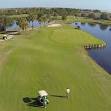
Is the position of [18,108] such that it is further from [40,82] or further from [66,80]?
[66,80]

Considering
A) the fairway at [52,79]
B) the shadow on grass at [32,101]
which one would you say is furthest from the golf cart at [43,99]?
the fairway at [52,79]

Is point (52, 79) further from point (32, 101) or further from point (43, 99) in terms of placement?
point (43, 99)

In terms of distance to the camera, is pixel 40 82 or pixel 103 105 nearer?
pixel 103 105

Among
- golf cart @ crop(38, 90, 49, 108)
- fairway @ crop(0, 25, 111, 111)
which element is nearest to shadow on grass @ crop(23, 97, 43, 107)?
golf cart @ crop(38, 90, 49, 108)

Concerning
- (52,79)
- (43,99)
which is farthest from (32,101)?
(52,79)

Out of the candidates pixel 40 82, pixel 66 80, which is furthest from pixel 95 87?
pixel 40 82

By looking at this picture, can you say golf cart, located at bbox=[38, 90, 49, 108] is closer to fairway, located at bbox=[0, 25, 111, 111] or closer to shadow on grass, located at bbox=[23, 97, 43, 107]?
shadow on grass, located at bbox=[23, 97, 43, 107]

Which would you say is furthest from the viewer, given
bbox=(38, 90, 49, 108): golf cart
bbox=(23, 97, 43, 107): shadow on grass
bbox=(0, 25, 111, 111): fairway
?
bbox=(0, 25, 111, 111): fairway

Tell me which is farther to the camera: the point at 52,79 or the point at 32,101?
the point at 52,79
